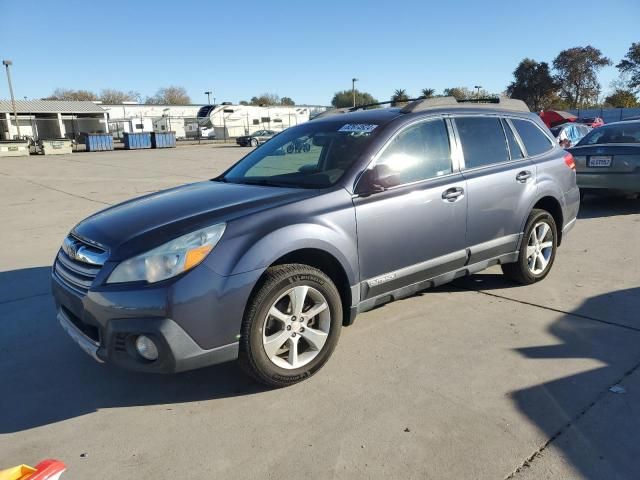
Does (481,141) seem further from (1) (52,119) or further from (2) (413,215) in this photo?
(1) (52,119)

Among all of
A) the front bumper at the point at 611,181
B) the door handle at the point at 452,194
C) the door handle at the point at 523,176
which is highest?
the door handle at the point at 523,176

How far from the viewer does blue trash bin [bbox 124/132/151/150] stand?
41050mm

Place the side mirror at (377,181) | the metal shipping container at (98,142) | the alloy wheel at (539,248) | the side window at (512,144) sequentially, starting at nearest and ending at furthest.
→ 1. the side mirror at (377,181)
2. the side window at (512,144)
3. the alloy wheel at (539,248)
4. the metal shipping container at (98,142)

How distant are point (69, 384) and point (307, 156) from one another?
98.5 inches

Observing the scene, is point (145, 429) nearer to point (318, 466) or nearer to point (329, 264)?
point (318, 466)

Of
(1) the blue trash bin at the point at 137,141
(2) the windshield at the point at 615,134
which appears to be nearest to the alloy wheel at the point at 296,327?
(2) the windshield at the point at 615,134

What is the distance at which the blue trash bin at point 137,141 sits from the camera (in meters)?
41.0

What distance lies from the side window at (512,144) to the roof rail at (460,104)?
198 millimetres

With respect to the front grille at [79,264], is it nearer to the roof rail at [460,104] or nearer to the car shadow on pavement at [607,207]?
the roof rail at [460,104]

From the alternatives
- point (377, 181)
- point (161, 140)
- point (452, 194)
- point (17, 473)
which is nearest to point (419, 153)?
point (452, 194)

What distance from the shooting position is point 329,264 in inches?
134

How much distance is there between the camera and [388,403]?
2990 mm

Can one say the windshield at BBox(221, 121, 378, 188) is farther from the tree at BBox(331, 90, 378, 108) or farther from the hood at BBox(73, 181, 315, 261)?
the tree at BBox(331, 90, 378, 108)

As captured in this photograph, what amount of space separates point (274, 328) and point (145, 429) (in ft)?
3.06
